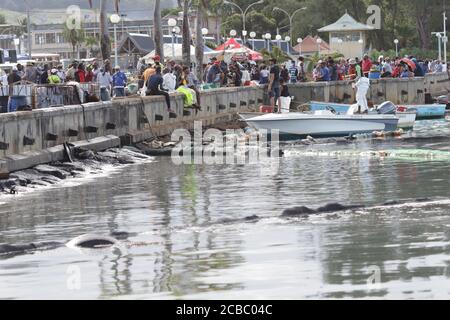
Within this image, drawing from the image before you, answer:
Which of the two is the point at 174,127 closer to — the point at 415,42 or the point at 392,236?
the point at 392,236

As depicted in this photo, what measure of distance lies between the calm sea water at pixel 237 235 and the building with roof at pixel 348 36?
8128cm

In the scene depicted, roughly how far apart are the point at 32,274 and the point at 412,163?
16898 mm

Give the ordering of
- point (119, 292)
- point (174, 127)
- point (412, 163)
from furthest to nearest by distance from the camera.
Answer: point (174, 127) → point (412, 163) → point (119, 292)

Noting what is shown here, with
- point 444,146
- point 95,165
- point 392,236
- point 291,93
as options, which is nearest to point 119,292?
point 392,236

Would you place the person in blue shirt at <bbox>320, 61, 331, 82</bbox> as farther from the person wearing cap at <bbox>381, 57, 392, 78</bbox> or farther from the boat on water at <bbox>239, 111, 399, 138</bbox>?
the boat on water at <bbox>239, 111, 399, 138</bbox>

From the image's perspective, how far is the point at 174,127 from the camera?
3938cm

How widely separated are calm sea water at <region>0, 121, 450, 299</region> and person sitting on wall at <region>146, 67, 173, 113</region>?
928 centimetres

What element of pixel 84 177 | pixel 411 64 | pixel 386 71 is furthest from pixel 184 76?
pixel 411 64

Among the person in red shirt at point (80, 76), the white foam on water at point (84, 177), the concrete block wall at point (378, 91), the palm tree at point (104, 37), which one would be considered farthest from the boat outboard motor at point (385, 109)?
the palm tree at point (104, 37)

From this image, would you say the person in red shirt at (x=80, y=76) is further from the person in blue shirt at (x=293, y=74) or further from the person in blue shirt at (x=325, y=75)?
the person in blue shirt at (x=325, y=75)

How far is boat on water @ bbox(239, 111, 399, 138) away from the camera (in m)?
37.8

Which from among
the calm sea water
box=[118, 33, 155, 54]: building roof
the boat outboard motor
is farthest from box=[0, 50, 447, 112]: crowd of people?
box=[118, 33, 155, 54]: building roof

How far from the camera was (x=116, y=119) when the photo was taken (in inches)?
1373

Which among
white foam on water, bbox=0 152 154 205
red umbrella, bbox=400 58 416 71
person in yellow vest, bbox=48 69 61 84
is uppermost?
person in yellow vest, bbox=48 69 61 84
